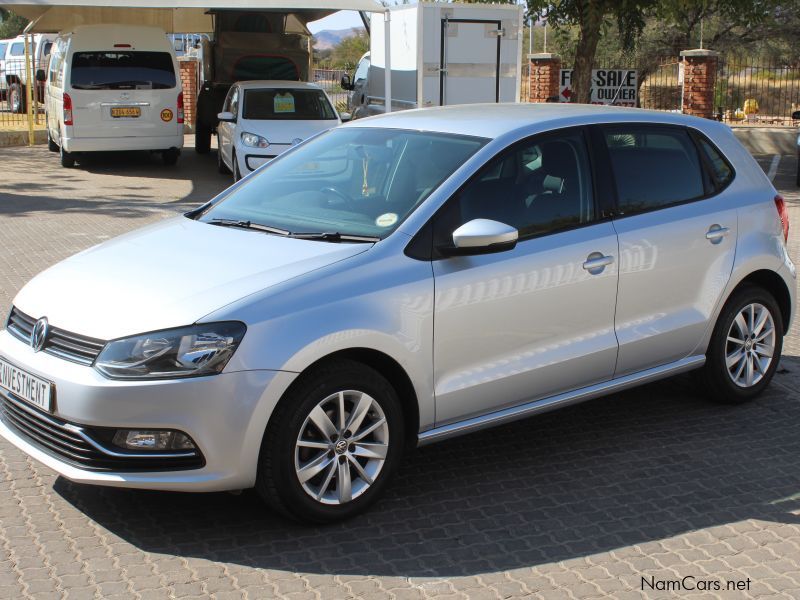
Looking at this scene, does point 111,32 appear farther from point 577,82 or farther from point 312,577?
point 312,577

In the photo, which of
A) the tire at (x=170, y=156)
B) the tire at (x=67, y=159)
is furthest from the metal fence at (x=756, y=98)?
the tire at (x=67, y=159)

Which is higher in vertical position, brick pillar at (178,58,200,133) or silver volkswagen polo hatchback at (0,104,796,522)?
brick pillar at (178,58,200,133)

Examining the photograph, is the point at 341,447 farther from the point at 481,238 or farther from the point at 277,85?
the point at 277,85

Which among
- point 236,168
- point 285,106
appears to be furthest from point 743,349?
point 285,106

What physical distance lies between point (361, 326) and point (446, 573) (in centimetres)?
104

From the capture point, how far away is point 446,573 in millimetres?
4117

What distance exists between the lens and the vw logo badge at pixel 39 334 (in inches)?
172

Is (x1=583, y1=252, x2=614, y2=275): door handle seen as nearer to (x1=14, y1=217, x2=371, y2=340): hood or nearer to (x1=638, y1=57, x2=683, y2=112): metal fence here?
(x1=14, y1=217, x2=371, y2=340): hood

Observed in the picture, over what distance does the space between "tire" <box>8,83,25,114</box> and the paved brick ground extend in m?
24.9

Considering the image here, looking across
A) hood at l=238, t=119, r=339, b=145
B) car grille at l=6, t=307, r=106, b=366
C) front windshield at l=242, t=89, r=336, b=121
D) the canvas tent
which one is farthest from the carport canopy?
car grille at l=6, t=307, r=106, b=366

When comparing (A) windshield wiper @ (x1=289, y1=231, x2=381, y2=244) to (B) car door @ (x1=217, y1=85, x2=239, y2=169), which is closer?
(A) windshield wiper @ (x1=289, y1=231, x2=381, y2=244)

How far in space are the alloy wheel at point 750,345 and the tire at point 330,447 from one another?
240 centimetres

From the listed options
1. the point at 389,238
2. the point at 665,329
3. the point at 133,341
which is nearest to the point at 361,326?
the point at 389,238

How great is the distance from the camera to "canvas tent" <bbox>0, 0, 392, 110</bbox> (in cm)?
1662
